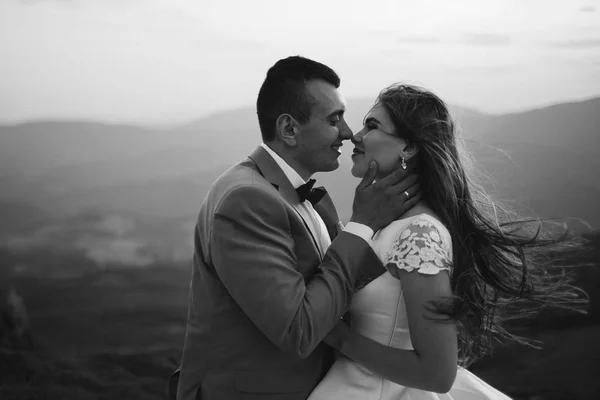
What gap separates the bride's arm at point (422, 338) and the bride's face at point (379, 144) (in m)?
0.22

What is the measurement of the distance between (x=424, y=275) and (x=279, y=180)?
394mm

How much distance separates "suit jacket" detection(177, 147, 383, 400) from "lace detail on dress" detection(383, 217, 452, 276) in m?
0.05

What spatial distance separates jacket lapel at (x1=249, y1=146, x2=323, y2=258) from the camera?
146 centimetres

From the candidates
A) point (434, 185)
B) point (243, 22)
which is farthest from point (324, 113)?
point (243, 22)

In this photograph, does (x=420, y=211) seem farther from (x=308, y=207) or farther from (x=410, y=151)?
(x=308, y=207)

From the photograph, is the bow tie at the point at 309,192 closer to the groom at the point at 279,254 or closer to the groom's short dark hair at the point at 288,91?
the groom at the point at 279,254

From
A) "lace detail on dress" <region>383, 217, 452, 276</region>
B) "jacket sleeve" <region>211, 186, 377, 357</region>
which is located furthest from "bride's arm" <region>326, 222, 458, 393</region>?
"jacket sleeve" <region>211, 186, 377, 357</region>

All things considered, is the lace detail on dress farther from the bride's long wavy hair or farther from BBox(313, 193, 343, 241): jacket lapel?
BBox(313, 193, 343, 241): jacket lapel

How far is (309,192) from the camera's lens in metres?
1.54

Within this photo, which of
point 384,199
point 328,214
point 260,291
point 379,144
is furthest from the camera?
point 328,214

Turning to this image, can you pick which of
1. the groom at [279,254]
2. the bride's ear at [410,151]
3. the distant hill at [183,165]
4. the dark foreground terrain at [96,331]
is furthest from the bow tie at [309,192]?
the dark foreground terrain at [96,331]

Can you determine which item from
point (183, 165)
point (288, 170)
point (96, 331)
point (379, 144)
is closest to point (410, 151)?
point (379, 144)

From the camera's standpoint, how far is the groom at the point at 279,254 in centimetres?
127

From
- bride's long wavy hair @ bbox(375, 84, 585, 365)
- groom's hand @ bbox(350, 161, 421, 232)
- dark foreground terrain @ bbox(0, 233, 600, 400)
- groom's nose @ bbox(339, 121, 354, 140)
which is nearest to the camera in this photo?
groom's hand @ bbox(350, 161, 421, 232)
